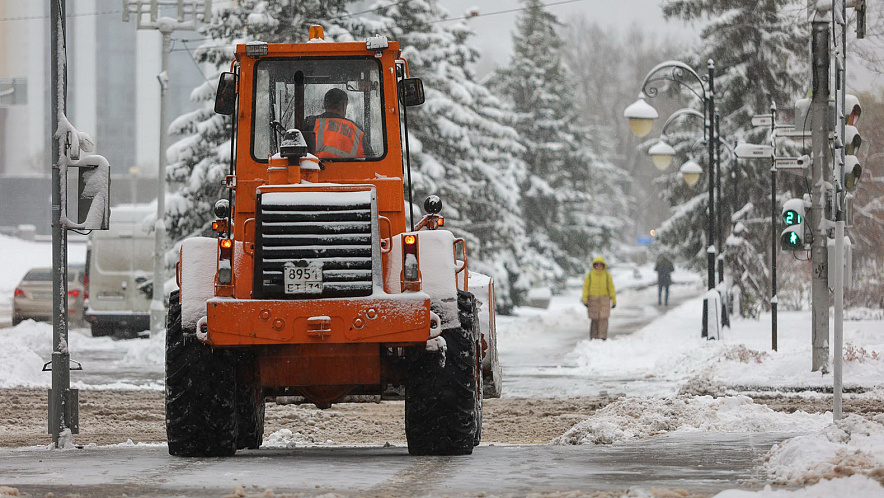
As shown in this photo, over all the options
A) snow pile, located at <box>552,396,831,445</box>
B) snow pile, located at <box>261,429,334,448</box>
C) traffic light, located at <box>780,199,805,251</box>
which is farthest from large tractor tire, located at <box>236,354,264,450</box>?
traffic light, located at <box>780,199,805,251</box>

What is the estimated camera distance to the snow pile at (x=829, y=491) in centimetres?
658

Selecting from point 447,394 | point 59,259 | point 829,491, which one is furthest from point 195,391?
point 829,491

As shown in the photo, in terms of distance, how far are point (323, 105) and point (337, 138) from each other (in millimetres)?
301

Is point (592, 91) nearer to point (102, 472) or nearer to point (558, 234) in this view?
point (558, 234)

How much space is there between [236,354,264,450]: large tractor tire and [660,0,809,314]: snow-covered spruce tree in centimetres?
2744

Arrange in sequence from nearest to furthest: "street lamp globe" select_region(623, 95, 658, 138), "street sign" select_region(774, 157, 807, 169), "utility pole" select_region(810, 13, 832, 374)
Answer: "utility pole" select_region(810, 13, 832, 374) < "street sign" select_region(774, 157, 807, 169) < "street lamp globe" select_region(623, 95, 658, 138)

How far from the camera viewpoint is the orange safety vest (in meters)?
9.86

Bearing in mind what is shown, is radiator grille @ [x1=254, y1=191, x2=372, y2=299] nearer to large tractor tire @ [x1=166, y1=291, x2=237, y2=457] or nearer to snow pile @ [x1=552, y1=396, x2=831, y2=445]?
large tractor tire @ [x1=166, y1=291, x2=237, y2=457]

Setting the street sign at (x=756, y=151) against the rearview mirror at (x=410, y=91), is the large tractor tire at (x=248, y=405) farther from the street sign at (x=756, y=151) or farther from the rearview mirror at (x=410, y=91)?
the street sign at (x=756, y=151)

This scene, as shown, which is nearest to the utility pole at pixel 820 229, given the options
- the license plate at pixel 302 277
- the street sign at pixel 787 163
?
the street sign at pixel 787 163

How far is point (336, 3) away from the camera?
29.7m

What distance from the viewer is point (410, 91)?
10078mm

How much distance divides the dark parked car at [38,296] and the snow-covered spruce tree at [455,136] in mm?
8512

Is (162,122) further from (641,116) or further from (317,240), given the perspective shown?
(317,240)
